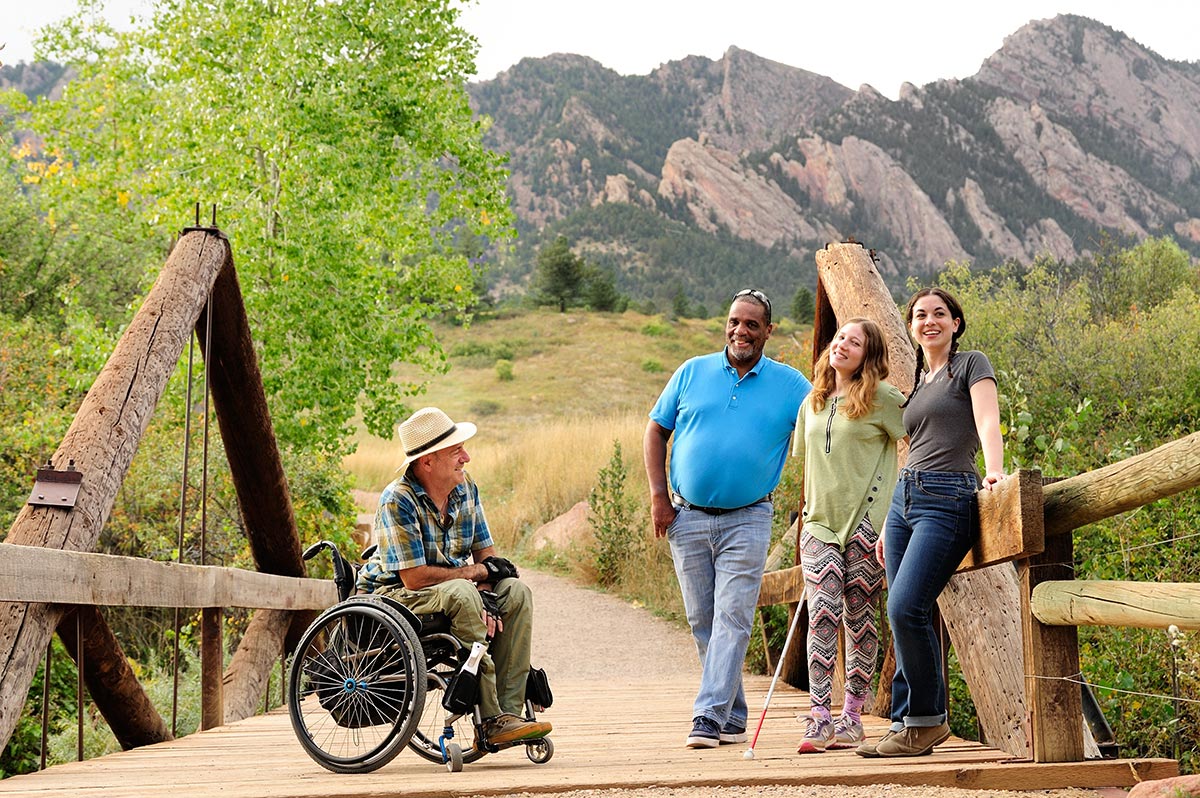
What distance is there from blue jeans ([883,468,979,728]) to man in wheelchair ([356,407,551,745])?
1127mm

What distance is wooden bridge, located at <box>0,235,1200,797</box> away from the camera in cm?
315

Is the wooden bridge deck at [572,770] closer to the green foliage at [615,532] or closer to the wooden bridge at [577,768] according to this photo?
the wooden bridge at [577,768]

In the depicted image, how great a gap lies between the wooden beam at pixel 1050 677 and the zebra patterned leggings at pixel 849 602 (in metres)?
0.66

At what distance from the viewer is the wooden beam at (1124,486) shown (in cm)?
284

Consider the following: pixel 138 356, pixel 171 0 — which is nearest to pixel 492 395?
pixel 171 0

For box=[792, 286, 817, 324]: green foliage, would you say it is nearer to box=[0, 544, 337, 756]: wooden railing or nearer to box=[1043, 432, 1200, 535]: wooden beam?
box=[0, 544, 337, 756]: wooden railing

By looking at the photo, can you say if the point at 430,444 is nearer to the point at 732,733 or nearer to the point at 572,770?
the point at 572,770

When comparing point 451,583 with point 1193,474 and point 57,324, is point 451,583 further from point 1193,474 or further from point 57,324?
point 57,324

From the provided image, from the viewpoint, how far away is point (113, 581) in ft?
11.9

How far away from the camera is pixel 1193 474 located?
2.82 metres

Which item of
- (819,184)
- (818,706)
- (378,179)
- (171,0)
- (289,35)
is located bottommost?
(818,706)

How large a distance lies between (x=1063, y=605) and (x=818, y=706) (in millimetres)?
934

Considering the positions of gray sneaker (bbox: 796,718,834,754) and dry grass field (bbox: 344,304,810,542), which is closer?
gray sneaker (bbox: 796,718,834,754)

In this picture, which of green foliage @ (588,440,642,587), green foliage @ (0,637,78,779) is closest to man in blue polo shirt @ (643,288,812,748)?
green foliage @ (0,637,78,779)
